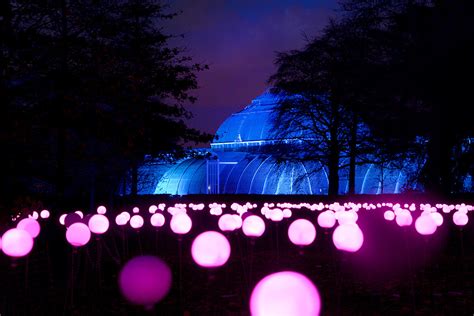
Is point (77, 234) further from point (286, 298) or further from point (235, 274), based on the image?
point (286, 298)

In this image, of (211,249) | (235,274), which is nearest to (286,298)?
(211,249)

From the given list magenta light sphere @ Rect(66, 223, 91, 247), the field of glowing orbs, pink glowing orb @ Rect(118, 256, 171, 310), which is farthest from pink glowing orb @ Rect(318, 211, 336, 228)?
pink glowing orb @ Rect(118, 256, 171, 310)

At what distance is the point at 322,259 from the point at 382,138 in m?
9.97

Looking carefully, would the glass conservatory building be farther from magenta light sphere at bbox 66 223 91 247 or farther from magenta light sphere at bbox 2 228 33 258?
magenta light sphere at bbox 2 228 33 258

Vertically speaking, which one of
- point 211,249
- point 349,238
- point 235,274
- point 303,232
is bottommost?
point 235,274

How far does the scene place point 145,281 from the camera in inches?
274

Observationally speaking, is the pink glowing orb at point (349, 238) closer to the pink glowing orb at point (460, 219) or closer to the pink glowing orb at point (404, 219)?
the pink glowing orb at point (404, 219)

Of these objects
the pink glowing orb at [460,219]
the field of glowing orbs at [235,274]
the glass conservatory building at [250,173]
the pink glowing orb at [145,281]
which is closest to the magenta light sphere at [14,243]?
the field of glowing orbs at [235,274]

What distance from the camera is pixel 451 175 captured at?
23641mm

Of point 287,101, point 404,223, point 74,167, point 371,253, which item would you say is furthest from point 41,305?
point 287,101

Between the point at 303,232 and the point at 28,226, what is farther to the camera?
the point at 28,226

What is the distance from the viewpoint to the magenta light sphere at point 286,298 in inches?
172

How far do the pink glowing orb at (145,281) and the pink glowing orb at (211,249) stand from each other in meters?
1.18

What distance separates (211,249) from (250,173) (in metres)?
43.4
